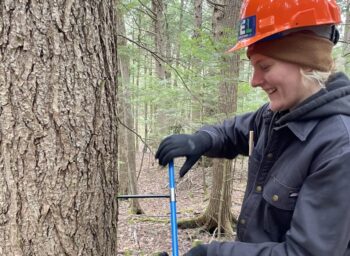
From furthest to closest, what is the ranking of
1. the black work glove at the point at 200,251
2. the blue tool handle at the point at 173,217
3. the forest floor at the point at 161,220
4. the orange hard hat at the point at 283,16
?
the forest floor at the point at 161,220
the blue tool handle at the point at 173,217
the black work glove at the point at 200,251
the orange hard hat at the point at 283,16

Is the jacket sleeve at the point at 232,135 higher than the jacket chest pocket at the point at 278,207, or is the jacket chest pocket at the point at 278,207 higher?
the jacket sleeve at the point at 232,135

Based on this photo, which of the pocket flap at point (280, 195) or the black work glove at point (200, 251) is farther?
the black work glove at point (200, 251)

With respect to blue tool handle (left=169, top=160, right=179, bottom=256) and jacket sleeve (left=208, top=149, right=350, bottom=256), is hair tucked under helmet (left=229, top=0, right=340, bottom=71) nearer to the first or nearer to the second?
jacket sleeve (left=208, top=149, right=350, bottom=256)

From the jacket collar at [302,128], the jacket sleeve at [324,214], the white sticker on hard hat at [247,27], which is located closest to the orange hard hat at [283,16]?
the white sticker on hard hat at [247,27]

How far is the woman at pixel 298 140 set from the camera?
132 centimetres

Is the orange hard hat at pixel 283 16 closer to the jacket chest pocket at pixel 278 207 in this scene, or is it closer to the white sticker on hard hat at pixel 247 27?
the white sticker on hard hat at pixel 247 27

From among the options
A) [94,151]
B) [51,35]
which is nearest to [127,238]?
[94,151]

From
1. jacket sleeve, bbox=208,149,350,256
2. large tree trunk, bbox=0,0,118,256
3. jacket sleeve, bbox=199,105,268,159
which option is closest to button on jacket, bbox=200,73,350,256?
jacket sleeve, bbox=208,149,350,256

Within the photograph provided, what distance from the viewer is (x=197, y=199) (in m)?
8.41

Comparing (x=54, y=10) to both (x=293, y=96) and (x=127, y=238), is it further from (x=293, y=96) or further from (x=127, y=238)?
(x=127, y=238)

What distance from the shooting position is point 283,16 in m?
1.51

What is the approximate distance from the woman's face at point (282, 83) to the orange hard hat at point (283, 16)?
124 millimetres

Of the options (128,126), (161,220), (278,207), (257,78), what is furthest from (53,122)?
(128,126)

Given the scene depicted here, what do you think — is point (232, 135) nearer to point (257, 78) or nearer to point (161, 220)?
point (257, 78)
